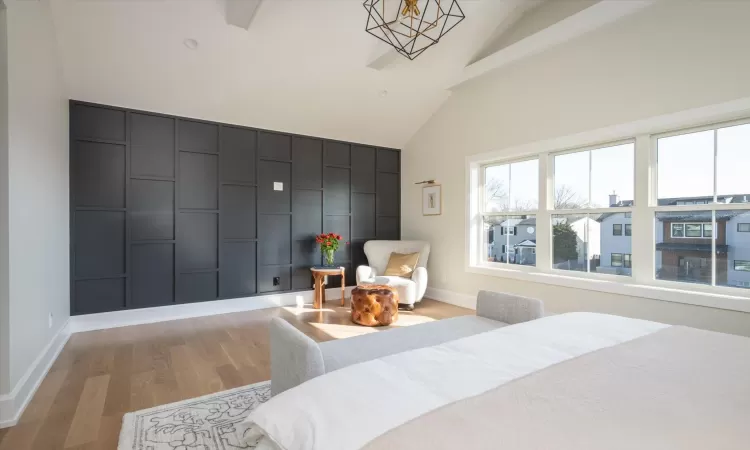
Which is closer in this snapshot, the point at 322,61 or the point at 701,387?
the point at 701,387

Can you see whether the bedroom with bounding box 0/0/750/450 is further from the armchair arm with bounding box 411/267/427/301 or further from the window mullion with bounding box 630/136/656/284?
the armchair arm with bounding box 411/267/427/301

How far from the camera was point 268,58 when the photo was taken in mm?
3889

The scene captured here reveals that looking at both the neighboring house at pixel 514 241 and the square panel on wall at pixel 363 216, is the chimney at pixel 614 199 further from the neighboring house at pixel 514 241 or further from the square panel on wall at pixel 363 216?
the square panel on wall at pixel 363 216

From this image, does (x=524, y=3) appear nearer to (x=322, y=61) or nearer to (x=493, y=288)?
(x=322, y=61)

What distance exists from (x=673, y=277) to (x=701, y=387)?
2631 millimetres

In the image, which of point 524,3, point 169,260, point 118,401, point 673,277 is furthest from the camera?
point 169,260

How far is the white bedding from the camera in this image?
882 mm

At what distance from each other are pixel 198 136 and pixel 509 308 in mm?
4113

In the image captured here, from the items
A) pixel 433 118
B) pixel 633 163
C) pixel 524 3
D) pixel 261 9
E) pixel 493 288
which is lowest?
pixel 493 288

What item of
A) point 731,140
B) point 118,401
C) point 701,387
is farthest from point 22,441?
point 731,140

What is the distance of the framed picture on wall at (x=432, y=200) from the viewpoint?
530 cm

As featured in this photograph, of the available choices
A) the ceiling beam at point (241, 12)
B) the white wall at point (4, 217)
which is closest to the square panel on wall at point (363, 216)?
the ceiling beam at point (241, 12)

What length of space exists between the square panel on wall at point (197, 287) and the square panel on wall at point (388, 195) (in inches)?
107

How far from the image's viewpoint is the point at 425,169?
559 cm
